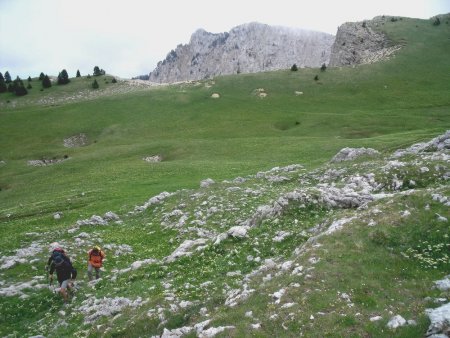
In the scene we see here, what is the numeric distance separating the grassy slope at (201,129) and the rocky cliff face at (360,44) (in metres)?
6.26

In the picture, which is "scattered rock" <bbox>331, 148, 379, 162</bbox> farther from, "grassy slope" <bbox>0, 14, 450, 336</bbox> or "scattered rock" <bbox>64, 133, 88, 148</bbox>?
"scattered rock" <bbox>64, 133, 88, 148</bbox>

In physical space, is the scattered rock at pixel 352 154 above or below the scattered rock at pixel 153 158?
above

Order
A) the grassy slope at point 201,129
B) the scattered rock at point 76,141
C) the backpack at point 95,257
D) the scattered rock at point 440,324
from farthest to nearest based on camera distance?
the scattered rock at point 76,141, the grassy slope at point 201,129, the backpack at point 95,257, the scattered rock at point 440,324

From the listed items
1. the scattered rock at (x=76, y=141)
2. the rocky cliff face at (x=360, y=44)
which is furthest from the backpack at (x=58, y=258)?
the rocky cliff face at (x=360, y=44)

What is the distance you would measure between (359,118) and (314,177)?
52.0 metres

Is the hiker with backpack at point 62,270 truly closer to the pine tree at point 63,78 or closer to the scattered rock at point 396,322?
the scattered rock at point 396,322

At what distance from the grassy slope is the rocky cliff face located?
20.5 ft

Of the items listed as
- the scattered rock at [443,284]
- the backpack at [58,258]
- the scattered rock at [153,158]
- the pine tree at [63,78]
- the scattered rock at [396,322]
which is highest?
the pine tree at [63,78]

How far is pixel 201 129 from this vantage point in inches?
3474

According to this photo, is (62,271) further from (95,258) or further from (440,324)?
(440,324)

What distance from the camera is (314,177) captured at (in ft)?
120

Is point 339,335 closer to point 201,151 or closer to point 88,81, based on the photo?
point 201,151

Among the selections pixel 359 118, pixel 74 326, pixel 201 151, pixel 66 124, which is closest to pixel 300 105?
pixel 359 118

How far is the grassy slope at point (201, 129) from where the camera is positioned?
Result: 4906 centimetres
